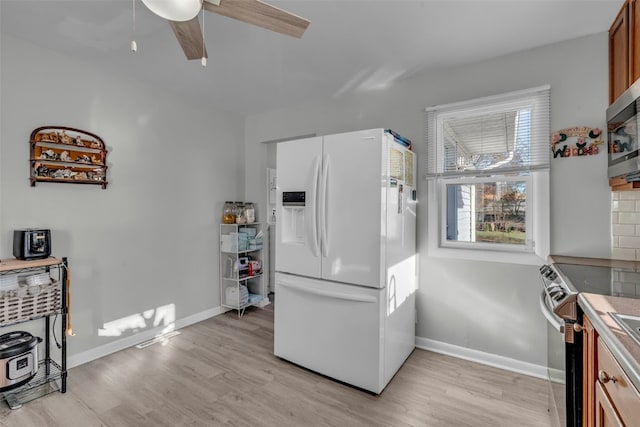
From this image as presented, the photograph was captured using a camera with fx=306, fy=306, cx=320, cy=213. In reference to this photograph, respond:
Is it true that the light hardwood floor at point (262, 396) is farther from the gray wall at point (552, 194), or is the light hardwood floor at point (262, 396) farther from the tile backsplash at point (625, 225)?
the tile backsplash at point (625, 225)

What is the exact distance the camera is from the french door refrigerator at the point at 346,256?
209 centimetres

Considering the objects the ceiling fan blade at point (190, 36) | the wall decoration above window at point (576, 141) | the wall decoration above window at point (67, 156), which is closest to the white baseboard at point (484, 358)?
the wall decoration above window at point (576, 141)

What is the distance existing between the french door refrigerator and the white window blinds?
1.15ft

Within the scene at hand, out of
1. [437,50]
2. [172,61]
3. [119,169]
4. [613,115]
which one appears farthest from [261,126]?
[613,115]

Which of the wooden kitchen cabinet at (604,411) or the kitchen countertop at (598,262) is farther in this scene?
the kitchen countertop at (598,262)

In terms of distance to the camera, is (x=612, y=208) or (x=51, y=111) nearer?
(x=612, y=208)

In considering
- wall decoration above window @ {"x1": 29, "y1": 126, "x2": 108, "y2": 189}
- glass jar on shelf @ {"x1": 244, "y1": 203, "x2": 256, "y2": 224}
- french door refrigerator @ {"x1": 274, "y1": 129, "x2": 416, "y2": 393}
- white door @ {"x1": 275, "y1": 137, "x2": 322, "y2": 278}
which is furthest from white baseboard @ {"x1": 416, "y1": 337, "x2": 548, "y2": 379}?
wall decoration above window @ {"x1": 29, "y1": 126, "x2": 108, "y2": 189}

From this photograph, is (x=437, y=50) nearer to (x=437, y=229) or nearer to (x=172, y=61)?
(x=437, y=229)

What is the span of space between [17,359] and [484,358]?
3303mm

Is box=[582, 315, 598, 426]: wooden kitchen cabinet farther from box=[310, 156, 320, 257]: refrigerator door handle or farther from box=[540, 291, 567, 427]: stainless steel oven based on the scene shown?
box=[310, 156, 320, 257]: refrigerator door handle

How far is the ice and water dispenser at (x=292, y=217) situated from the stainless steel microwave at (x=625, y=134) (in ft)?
6.22

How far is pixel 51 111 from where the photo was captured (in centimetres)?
237

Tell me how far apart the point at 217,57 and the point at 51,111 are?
134cm

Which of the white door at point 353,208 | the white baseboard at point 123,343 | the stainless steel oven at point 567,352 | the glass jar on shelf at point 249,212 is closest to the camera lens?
the stainless steel oven at point 567,352
